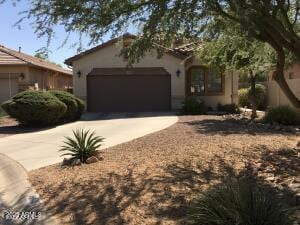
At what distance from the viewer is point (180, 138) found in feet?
44.4

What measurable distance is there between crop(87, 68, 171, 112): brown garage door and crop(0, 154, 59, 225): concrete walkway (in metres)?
16.5

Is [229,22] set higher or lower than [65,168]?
higher

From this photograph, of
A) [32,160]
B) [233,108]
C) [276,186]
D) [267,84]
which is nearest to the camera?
[276,186]

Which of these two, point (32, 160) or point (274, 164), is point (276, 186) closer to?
point (274, 164)

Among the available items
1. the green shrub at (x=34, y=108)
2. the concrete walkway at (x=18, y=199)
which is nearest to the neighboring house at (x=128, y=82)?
the green shrub at (x=34, y=108)

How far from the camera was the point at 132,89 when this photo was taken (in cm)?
2748

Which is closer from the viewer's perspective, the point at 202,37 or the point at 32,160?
the point at 202,37

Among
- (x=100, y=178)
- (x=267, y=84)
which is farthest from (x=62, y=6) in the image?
(x=267, y=84)

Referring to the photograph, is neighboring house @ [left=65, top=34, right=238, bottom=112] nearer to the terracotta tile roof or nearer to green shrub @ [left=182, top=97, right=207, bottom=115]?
the terracotta tile roof

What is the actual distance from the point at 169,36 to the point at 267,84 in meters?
24.9

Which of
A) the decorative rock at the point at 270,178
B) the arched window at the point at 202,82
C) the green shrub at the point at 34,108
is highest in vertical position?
the arched window at the point at 202,82

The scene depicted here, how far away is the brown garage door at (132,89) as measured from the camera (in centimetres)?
2741

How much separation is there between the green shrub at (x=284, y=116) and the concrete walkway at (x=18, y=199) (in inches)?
449

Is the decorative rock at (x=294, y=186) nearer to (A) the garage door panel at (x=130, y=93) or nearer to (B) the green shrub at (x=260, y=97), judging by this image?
(A) the garage door panel at (x=130, y=93)
